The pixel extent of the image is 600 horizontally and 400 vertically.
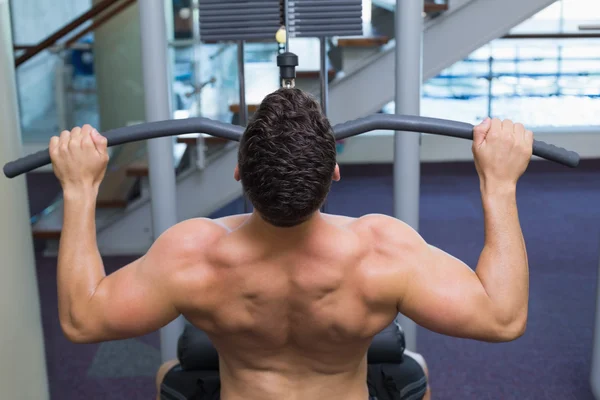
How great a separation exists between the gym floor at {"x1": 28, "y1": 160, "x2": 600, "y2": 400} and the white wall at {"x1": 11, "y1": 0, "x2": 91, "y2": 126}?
0.70 m

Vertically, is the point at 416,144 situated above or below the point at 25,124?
above

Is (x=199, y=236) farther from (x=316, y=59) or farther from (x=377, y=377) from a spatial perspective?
(x=316, y=59)

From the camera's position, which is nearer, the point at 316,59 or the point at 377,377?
the point at 377,377

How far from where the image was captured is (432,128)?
1114 mm

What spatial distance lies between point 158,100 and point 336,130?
1014mm

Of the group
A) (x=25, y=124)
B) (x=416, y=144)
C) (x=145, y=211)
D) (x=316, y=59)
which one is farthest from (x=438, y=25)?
(x=25, y=124)

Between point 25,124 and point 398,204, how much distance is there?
14.6 feet

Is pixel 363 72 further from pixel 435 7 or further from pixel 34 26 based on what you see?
pixel 34 26

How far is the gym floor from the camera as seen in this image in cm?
245

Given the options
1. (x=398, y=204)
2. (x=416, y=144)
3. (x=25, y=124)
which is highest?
(x=416, y=144)

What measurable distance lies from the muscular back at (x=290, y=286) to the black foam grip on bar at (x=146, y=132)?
15cm

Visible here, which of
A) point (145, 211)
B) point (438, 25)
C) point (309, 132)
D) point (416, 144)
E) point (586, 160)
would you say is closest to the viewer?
point (309, 132)

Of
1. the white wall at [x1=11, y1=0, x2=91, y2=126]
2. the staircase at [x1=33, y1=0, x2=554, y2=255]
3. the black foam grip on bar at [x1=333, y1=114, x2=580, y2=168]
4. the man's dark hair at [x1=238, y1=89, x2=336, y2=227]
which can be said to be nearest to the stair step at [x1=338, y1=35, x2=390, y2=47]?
the staircase at [x1=33, y1=0, x2=554, y2=255]

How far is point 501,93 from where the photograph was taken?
18.7 ft
